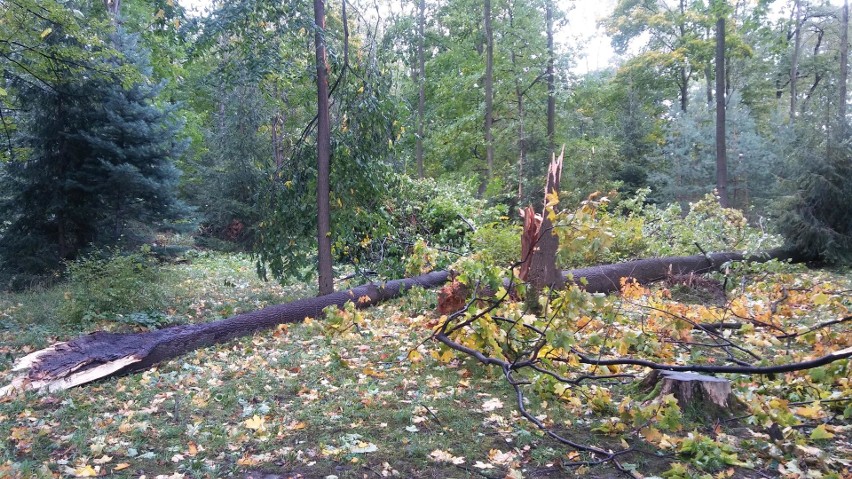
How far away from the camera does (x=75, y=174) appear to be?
10.8 meters

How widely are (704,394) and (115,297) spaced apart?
255 inches

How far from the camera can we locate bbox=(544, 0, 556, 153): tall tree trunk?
736 inches

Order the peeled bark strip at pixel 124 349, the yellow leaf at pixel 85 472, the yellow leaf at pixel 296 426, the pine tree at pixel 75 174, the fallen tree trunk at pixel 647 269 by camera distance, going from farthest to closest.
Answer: the pine tree at pixel 75 174, the fallen tree trunk at pixel 647 269, the peeled bark strip at pixel 124 349, the yellow leaf at pixel 296 426, the yellow leaf at pixel 85 472

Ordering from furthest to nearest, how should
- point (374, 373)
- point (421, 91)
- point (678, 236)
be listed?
point (421, 91), point (678, 236), point (374, 373)

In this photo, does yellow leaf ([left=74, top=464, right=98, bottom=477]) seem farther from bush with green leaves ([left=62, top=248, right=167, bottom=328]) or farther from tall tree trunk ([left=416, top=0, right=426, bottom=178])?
tall tree trunk ([left=416, top=0, right=426, bottom=178])

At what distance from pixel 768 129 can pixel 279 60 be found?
2109cm

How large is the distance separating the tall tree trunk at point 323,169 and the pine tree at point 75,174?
4.97 meters

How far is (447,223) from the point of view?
10.8 meters

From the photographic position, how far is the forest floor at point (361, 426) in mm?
2826

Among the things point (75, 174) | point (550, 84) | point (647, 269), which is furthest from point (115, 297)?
point (550, 84)

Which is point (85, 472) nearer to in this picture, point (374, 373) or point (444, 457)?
point (444, 457)

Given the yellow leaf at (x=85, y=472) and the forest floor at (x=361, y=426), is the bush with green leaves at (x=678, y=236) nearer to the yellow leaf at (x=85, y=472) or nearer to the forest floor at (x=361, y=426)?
the forest floor at (x=361, y=426)

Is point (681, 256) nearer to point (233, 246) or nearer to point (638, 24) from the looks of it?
point (233, 246)

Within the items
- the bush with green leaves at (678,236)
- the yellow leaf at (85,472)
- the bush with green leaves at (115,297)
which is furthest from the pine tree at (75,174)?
the yellow leaf at (85,472)
